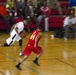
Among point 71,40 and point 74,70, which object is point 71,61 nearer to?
point 74,70

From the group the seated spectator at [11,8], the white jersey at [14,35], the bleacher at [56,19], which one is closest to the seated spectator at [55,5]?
the bleacher at [56,19]

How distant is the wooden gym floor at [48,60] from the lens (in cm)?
948

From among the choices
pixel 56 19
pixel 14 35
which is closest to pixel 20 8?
pixel 56 19

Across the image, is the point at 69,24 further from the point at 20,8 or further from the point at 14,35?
the point at 14,35

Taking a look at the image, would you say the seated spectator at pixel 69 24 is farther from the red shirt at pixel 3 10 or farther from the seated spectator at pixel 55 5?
the red shirt at pixel 3 10

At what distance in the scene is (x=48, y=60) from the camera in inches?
438

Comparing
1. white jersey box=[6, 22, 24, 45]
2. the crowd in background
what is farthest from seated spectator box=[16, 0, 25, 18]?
white jersey box=[6, 22, 24, 45]

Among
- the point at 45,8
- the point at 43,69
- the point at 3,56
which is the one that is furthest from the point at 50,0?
the point at 43,69

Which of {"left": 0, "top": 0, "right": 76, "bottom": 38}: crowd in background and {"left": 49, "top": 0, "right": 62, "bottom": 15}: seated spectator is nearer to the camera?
{"left": 0, "top": 0, "right": 76, "bottom": 38}: crowd in background

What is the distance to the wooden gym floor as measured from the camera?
373 inches

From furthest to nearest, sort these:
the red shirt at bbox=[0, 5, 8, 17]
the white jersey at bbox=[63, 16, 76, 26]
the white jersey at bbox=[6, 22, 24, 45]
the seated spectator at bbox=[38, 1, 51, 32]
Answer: the seated spectator at bbox=[38, 1, 51, 32] → the red shirt at bbox=[0, 5, 8, 17] → the white jersey at bbox=[63, 16, 76, 26] → the white jersey at bbox=[6, 22, 24, 45]

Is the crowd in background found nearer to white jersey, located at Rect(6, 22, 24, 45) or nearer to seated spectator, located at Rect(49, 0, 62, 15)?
seated spectator, located at Rect(49, 0, 62, 15)

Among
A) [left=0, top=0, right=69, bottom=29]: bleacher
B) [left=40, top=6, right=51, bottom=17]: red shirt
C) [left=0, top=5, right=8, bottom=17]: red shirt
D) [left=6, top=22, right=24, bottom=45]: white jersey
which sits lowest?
[left=0, top=0, right=69, bottom=29]: bleacher

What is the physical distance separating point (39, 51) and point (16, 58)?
5.15 ft
